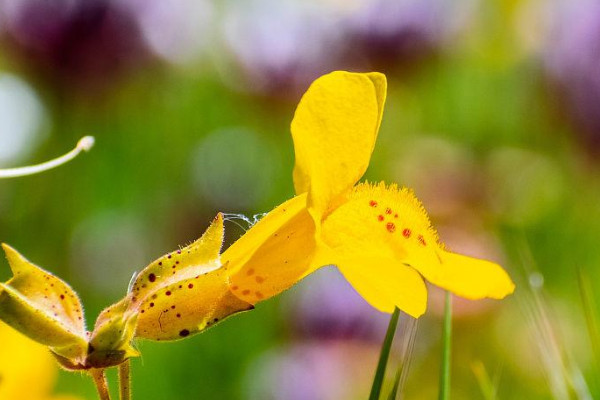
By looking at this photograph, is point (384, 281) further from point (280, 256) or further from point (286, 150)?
point (286, 150)

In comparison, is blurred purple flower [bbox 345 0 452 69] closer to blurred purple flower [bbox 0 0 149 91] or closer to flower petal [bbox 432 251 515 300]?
blurred purple flower [bbox 0 0 149 91]

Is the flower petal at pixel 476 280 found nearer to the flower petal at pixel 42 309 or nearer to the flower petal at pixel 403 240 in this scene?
the flower petal at pixel 403 240

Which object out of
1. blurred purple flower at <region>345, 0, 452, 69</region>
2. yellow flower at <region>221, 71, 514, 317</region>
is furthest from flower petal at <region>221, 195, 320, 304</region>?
blurred purple flower at <region>345, 0, 452, 69</region>

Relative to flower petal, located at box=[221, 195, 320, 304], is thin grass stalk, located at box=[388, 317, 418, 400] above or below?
below

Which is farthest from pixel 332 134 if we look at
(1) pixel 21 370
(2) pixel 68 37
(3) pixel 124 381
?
(2) pixel 68 37

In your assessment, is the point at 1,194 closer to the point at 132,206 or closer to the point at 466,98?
the point at 132,206

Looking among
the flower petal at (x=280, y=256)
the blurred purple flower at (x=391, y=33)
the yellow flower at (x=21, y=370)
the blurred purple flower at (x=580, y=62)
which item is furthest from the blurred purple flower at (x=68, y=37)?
the flower petal at (x=280, y=256)

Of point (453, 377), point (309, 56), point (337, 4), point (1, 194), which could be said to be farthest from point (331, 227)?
point (337, 4)

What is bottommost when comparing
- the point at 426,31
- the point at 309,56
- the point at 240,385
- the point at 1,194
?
the point at 240,385
